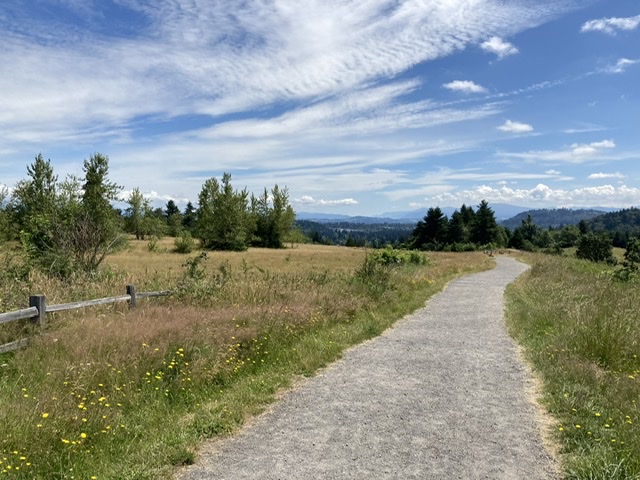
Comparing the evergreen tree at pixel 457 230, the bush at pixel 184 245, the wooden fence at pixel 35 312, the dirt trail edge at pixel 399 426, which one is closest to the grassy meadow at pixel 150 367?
the wooden fence at pixel 35 312

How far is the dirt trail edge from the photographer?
4312 millimetres

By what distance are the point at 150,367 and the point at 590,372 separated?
6.74 metres

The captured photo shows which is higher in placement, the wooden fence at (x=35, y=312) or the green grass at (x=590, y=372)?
the wooden fence at (x=35, y=312)

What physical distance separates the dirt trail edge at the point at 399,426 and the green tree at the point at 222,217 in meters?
62.8

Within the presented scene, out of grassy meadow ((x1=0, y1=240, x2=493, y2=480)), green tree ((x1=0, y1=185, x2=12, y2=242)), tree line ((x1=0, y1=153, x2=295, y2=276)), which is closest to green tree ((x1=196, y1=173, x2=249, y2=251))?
tree line ((x1=0, y1=153, x2=295, y2=276))

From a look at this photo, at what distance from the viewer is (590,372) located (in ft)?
22.6

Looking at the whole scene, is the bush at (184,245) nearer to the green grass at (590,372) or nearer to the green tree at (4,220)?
the green tree at (4,220)

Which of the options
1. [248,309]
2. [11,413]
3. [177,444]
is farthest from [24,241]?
[177,444]

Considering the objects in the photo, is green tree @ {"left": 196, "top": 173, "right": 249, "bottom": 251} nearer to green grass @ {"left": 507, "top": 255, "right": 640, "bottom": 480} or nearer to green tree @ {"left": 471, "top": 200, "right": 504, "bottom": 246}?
green tree @ {"left": 471, "top": 200, "right": 504, "bottom": 246}

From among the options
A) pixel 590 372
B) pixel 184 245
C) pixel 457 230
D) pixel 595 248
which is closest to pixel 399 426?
pixel 590 372

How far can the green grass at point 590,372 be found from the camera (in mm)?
4414

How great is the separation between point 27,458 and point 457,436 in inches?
173

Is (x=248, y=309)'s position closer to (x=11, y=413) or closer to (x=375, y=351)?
(x=375, y=351)

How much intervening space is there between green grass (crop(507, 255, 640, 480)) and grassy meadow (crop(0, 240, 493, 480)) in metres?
3.61
